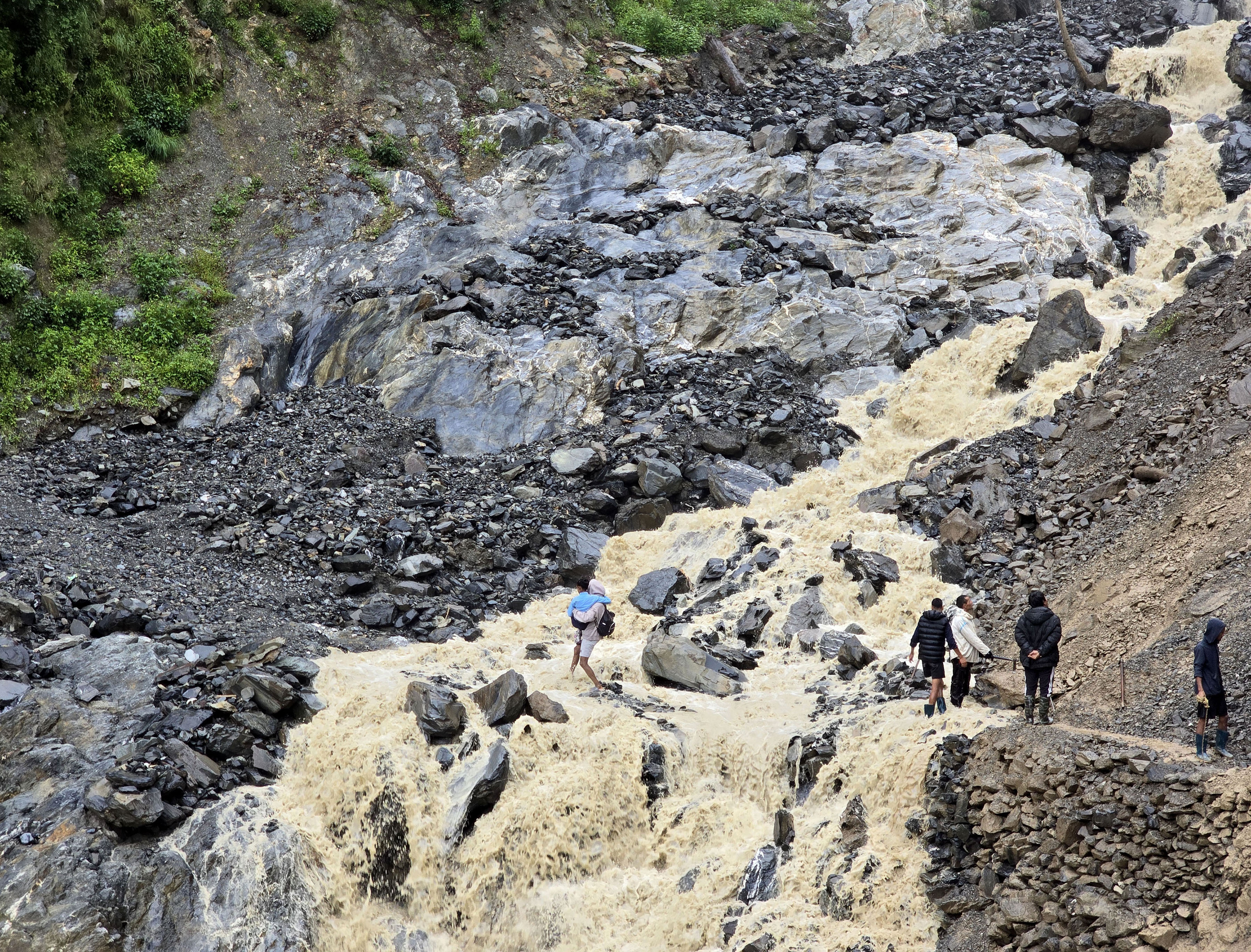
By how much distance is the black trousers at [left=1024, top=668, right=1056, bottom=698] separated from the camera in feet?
40.0

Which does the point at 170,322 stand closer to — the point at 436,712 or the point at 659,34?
the point at 436,712

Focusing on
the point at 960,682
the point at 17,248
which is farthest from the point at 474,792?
the point at 17,248

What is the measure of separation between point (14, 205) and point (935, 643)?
2420cm

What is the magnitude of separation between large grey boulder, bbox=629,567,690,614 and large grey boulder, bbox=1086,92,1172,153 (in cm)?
2061

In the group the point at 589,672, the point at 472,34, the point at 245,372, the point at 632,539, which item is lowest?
the point at 632,539

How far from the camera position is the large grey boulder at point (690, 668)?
16328mm

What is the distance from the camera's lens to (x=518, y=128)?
31344 millimetres

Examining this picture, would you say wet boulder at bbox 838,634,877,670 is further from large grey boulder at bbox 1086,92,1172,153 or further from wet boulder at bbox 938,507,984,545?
large grey boulder at bbox 1086,92,1172,153

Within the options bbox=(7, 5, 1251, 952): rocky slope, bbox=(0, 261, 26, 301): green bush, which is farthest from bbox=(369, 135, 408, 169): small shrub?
bbox=(0, 261, 26, 301): green bush

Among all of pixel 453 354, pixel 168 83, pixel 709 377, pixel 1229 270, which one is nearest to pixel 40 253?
pixel 168 83

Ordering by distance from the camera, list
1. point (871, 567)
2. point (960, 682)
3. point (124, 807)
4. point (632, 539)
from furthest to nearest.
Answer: point (632, 539) → point (871, 567) → point (960, 682) → point (124, 807)

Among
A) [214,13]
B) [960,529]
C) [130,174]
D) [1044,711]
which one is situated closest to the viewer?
[1044,711]

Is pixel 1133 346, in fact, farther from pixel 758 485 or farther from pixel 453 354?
pixel 453 354

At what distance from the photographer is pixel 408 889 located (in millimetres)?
14047
